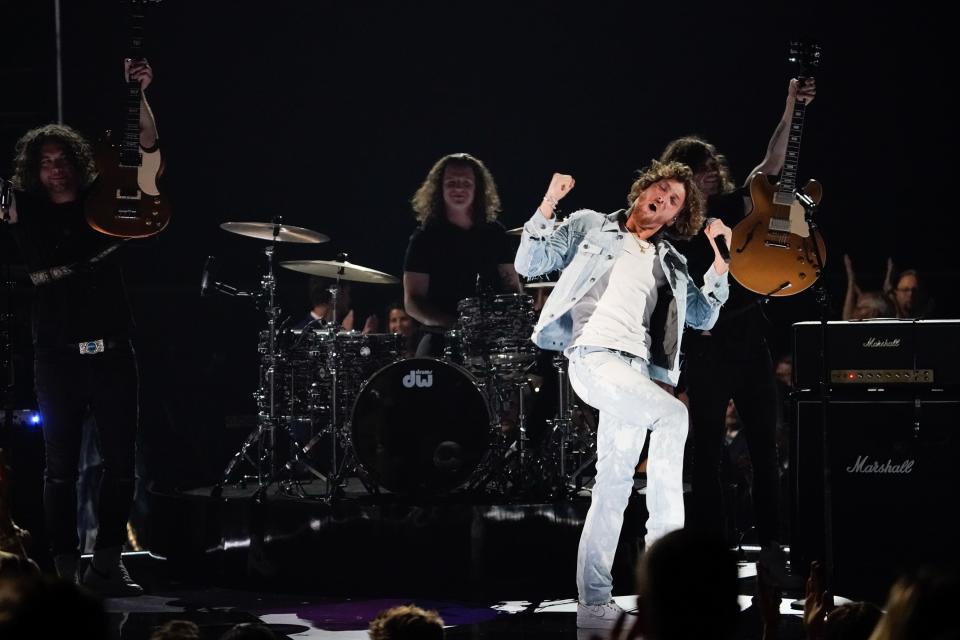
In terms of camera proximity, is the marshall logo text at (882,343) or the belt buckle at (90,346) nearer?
the marshall logo text at (882,343)

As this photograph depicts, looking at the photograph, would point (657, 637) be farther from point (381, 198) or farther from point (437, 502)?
point (381, 198)

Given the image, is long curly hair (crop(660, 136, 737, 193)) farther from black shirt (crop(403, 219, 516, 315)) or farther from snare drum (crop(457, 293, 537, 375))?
black shirt (crop(403, 219, 516, 315))

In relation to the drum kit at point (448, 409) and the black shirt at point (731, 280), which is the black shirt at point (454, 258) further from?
the black shirt at point (731, 280)

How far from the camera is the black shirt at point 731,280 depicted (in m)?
6.79

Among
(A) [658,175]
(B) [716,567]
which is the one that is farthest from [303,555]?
(B) [716,567]

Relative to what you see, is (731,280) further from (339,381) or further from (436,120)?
(436,120)

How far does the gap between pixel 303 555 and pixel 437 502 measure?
2.82ft

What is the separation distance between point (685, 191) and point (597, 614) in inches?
81.2

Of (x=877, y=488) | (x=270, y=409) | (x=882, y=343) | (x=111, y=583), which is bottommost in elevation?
(x=111, y=583)

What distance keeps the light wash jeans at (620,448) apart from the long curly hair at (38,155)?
304cm

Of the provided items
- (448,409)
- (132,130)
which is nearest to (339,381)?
(448,409)

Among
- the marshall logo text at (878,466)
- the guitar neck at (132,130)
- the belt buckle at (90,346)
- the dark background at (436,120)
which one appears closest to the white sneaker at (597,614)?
the marshall logo text at (878,466)

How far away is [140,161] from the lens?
275 inches

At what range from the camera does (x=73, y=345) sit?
6.79 metres
